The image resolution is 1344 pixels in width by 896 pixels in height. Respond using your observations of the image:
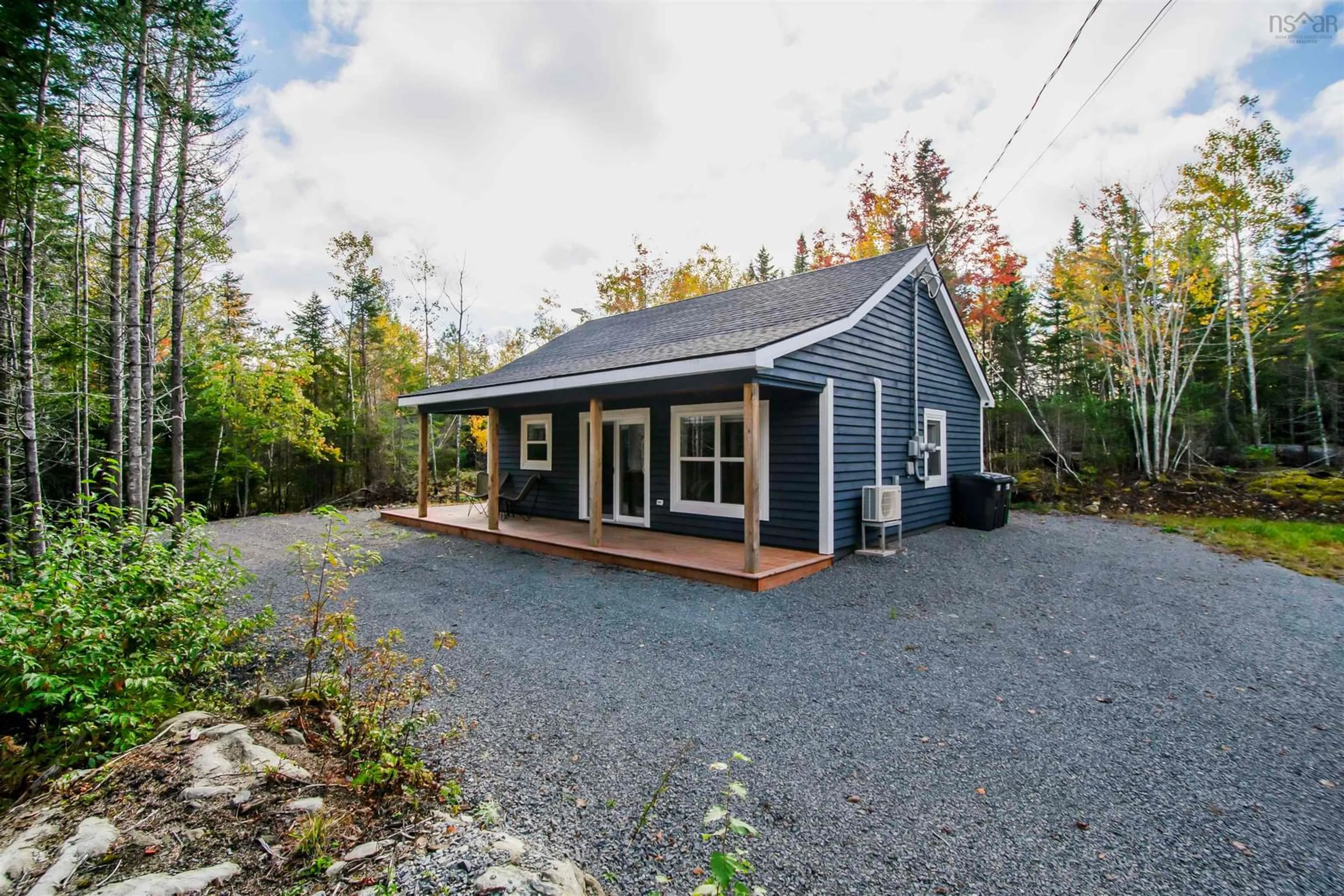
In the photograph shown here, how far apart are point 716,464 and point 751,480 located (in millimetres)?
1938

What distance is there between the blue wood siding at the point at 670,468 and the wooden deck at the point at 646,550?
0.20m

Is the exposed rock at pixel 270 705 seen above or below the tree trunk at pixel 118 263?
below

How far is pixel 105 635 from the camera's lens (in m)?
2.31

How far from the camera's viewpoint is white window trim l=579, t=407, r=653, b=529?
790 cm

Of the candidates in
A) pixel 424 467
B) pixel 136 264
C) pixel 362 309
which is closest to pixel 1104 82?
pixel 136 264

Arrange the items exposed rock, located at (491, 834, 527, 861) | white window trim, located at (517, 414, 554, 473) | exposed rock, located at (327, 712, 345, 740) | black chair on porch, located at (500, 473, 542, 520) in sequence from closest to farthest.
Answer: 1. exposed rock, located at (491, 834, 527, 861)
2. exposed rock, located at (327, 712, 345, 740)
3. black chair on porch, located at (500, 473, 542, 520)
4. white window trim, located at (517, 414, 554, 473)

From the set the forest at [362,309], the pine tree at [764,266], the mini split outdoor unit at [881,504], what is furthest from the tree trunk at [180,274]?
the pine tree at [764,266]

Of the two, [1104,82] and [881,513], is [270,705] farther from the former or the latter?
[1104,82]

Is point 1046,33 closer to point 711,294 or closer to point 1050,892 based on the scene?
point 711,294

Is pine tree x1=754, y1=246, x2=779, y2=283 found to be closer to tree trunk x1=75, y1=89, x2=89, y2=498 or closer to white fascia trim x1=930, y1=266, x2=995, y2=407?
white fascia trim x1=930, y1=266, x2=995, y2=407

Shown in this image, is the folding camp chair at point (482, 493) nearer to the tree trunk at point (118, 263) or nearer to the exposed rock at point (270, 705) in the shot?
the tree trunk at point (118, 263)

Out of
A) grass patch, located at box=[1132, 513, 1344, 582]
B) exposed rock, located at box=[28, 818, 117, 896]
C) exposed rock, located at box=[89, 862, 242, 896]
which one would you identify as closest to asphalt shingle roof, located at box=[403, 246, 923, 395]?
exposed rock, located at box=[89, 862, 242, 896]

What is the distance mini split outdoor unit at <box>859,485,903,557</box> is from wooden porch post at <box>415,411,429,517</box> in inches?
281

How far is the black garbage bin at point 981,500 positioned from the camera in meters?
8.15
